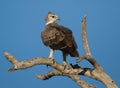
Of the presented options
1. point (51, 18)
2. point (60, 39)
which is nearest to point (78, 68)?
point (60, 39)

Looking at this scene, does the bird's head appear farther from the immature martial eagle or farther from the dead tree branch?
the dead tree branch

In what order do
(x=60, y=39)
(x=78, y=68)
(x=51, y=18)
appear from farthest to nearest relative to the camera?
(x=51, y=18)
(x=78, y=68)
(x=60, y=39)

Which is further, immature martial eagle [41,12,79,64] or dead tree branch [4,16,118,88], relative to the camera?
immature martial eagle [41,12,79,64]

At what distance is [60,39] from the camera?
332 inches

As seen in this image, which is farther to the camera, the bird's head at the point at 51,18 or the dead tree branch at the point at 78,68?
the bird's head at the point at 51,18

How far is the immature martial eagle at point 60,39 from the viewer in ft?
27.8

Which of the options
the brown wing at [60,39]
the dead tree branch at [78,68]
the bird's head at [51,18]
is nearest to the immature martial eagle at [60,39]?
the brown wing at [60,39]

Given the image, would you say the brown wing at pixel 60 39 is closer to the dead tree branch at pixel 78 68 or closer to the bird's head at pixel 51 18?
the dead tree branch at pixel 78 68

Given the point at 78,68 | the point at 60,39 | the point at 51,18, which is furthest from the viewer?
the point at 51,18

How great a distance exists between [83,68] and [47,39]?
1.06 m

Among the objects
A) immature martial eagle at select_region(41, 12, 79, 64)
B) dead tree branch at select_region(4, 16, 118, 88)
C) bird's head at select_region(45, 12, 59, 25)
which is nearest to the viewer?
dead tree branch at select_region(4, 16, 118, 88)

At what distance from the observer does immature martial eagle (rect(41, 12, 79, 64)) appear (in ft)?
27.8

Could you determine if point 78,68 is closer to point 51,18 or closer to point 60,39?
point 60,39

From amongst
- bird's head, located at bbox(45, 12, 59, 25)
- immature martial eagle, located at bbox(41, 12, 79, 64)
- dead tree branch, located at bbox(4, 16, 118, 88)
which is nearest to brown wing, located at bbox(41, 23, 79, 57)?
immature martial eagle, located at bbox(41, 12, 79, 64)
